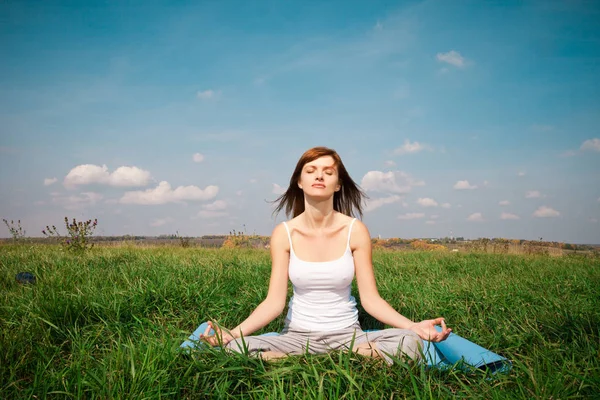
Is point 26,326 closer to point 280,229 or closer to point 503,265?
point 280,229

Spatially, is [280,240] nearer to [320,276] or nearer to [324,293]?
[320,276]

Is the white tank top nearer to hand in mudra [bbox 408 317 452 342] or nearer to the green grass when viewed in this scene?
the green grass

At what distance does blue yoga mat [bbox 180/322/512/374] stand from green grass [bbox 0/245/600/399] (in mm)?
86

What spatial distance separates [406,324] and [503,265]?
227 inches

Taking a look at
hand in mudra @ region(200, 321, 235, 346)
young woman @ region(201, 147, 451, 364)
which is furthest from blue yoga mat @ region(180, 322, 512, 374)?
young woman @ region(201, 147, 451, 364)

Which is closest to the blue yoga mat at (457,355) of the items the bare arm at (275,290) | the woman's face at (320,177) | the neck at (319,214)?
the bare arm at (275,290)

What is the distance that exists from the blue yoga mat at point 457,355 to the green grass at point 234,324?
86mm

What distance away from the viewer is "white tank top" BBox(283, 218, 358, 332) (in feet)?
11.3

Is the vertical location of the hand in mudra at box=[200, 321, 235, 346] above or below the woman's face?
below

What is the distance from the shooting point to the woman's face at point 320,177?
3.46 metres

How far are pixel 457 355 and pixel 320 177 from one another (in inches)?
71.8

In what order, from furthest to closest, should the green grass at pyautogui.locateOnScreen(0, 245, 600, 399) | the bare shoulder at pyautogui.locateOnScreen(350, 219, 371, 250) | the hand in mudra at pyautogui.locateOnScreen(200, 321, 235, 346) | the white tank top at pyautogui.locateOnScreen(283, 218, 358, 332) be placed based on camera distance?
the bare shoulder at pyautogui.locateOnScreen(350, 219, 371, 250) < the white tank top at pyautogui.locateOnScreen(283, 218, 358, 332) < the hand in mudra at pyautogui.locateOnScreen(200, 321, 235, 346) < the green grass at pyautogui.locateOnScreen(0, 245, 600, 399)

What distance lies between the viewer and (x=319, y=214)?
143 inches

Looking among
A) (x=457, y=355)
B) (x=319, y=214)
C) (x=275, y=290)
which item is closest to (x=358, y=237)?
(x=319, y=214)
